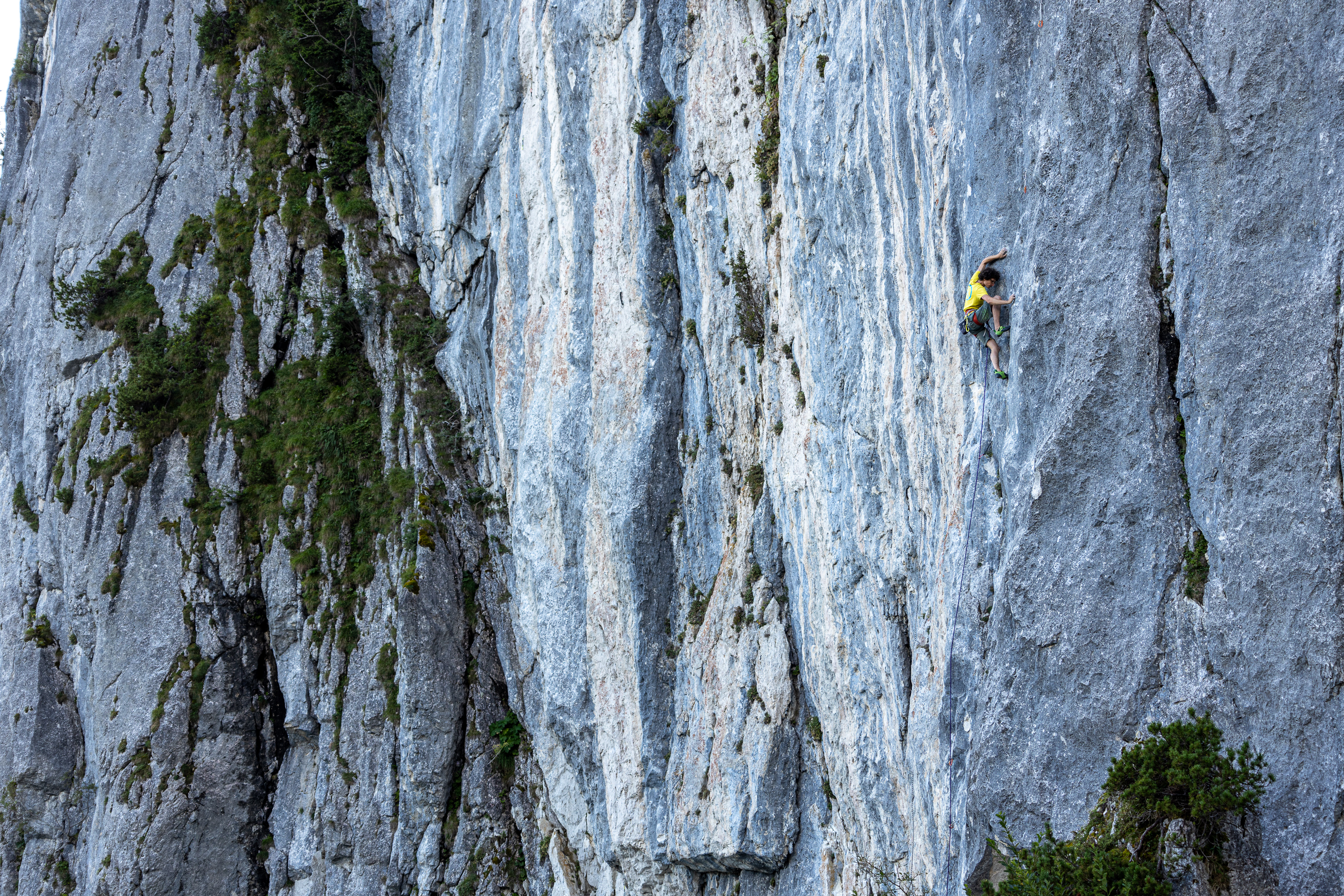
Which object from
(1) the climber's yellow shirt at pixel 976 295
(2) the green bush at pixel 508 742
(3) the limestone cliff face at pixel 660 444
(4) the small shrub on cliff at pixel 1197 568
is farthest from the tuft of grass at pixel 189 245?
(4) the small shrub on cliff at pixel 1197 568

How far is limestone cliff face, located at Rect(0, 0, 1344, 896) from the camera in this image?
7.50 m

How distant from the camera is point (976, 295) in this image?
9.11 metres

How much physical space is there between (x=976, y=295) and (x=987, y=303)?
0.48 feet

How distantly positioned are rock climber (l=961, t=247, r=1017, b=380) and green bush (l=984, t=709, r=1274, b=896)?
3.73 m

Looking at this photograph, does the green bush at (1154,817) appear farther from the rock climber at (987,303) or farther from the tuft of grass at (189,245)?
the tuft of grass at (189,245)

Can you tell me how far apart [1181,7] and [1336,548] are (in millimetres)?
4792

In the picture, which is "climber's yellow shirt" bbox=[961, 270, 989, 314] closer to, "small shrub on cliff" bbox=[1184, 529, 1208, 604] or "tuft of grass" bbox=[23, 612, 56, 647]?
"small shrub on cliff" bbox=[1184, 529, 1208, 604]

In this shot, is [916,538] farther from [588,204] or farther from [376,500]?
[376,500]

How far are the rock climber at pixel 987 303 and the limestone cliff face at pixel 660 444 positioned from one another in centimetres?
24

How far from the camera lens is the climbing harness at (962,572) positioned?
931 cm

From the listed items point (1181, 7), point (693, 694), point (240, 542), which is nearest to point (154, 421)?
point (240, 542)

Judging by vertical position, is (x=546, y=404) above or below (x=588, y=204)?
below

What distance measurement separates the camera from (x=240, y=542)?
25203 millimetres

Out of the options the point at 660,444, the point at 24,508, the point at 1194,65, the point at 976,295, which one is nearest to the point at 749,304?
the point at 660,444
